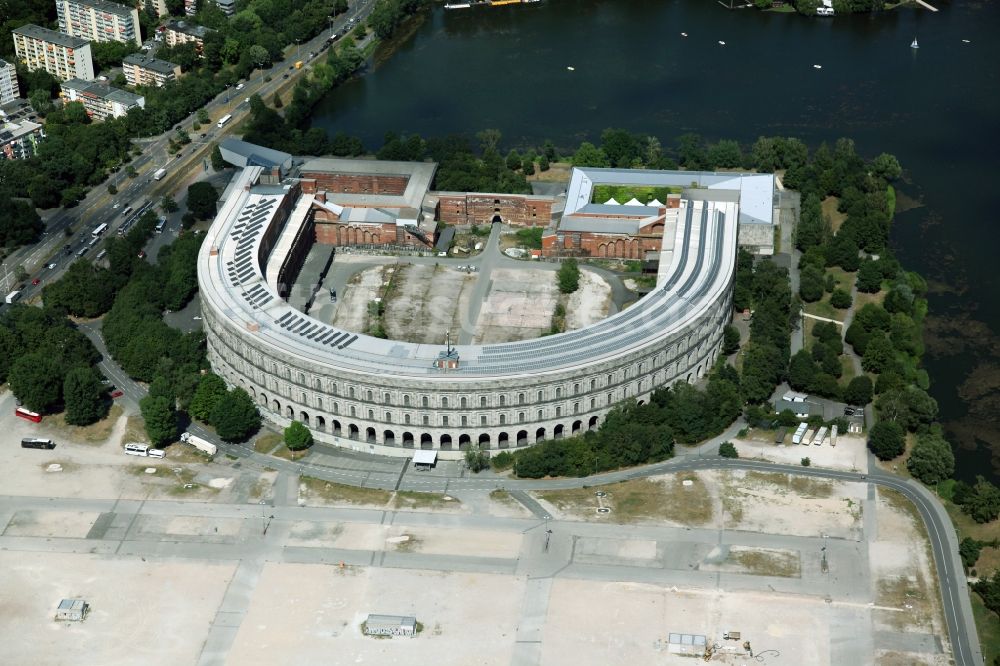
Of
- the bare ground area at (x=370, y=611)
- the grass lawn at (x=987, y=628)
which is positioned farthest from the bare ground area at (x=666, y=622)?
the grass lawn at (x=987, y=628)

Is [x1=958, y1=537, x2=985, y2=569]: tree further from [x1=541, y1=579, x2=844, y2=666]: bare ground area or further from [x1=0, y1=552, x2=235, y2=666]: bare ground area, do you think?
[x1=0, y1=552, x2=235, y2=666]: bare ground area

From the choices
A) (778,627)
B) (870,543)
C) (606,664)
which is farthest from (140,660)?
(870,543)

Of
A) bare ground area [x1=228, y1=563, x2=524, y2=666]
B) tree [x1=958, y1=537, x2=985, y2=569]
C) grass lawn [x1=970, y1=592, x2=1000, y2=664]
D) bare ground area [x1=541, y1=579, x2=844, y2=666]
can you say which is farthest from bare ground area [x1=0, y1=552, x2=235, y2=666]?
tree [x1=958, y1=537, x2=985, y2=569]

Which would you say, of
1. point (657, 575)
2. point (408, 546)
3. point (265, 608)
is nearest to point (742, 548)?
point (657, 575)

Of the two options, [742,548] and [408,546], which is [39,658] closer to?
[408,546]

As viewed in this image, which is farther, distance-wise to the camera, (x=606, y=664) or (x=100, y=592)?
(x=100, y=592)

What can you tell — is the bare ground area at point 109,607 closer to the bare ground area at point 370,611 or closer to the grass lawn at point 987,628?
the bare ground area at point 370,611
